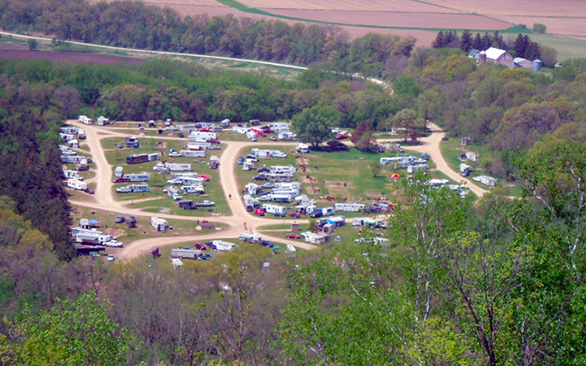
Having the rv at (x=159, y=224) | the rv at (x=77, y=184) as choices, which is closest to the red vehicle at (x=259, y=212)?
the rv at (x=159, y=224)

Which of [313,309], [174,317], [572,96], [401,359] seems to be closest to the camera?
[401,359]

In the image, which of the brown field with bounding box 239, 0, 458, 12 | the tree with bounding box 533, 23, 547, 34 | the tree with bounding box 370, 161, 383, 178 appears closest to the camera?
the tree with bounding box 370, 161, 383, 178

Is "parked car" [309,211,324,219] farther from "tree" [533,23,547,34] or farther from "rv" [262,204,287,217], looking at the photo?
"tree" [533,23,547,34]

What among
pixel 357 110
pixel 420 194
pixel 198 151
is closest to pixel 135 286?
pixel 420 194

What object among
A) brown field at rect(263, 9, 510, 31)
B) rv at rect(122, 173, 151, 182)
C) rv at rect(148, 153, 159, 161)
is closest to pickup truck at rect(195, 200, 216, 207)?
rv at rect(122, 173, 151, 182)

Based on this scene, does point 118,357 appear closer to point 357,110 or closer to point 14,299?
point 14,299
